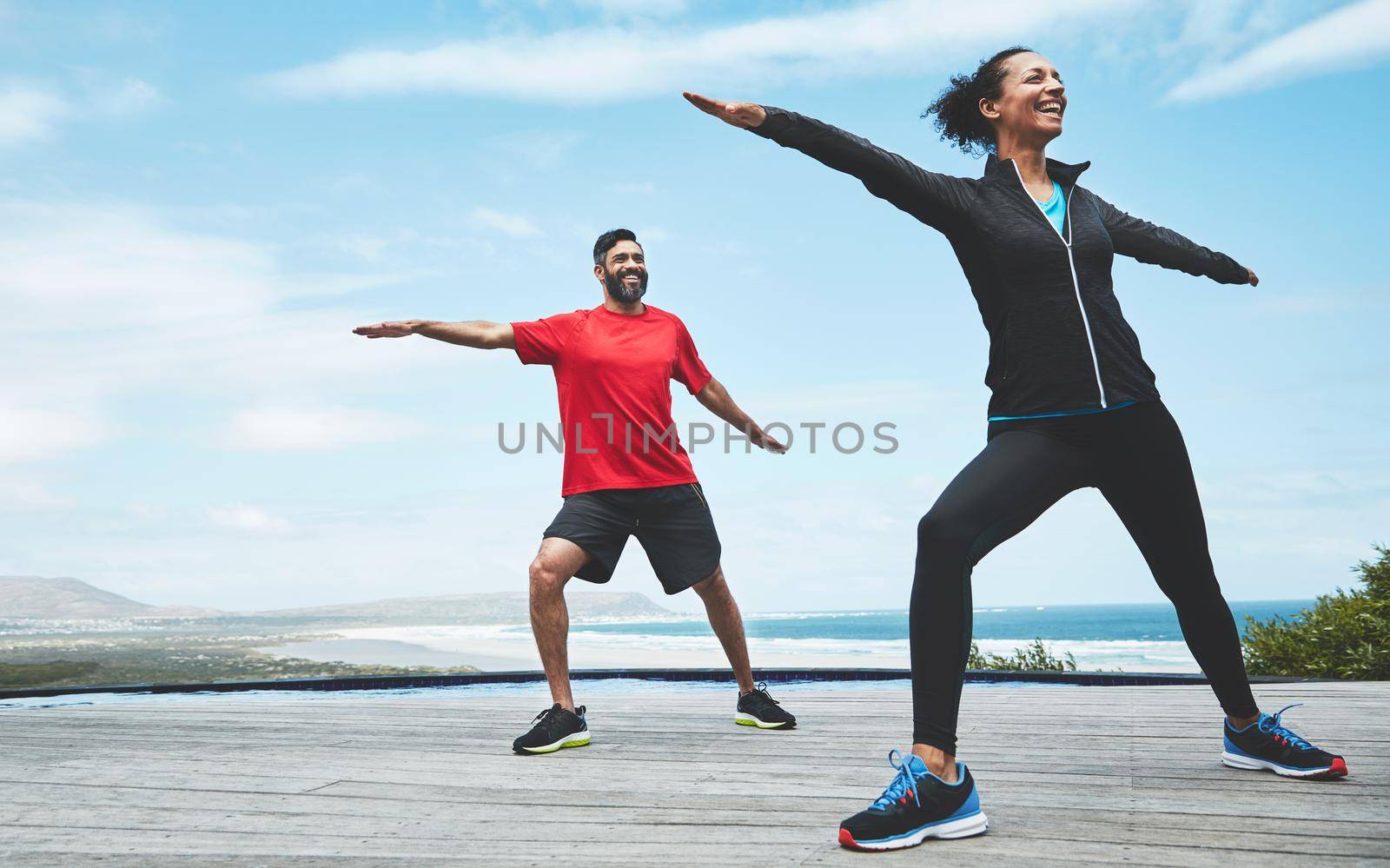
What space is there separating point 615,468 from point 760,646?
39.8 metres

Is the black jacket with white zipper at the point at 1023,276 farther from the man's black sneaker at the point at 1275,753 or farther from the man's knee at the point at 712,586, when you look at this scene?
the man's knee at the point at 712,586

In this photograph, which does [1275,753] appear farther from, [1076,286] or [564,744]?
[564,744]

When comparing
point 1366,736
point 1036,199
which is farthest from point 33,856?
point 1366,736

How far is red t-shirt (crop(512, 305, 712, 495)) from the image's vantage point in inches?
146

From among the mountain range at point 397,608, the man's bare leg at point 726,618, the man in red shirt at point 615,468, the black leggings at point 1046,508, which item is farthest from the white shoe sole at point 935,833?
the mountain range at point 397,608

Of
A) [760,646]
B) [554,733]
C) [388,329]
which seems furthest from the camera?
[760,646]

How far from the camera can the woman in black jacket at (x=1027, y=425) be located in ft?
7.02

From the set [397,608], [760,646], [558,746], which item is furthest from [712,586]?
[397,608]

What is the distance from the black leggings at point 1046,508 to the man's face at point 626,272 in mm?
1816

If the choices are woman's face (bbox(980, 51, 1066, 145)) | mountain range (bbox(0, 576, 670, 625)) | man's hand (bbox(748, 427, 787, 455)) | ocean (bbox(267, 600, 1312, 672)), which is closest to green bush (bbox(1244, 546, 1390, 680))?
man's hand (bbox(748, 427, 787, 455))

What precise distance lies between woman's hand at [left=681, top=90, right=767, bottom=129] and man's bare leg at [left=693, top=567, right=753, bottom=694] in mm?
1918

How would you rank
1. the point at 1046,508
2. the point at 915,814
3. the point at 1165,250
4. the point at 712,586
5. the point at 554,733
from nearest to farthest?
1. the point at 915,814
2. the point at 1046,508
3. the point at 1165,250
4. the point at 554,733
5. the point at 712,586

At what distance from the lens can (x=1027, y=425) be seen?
2.31 metres

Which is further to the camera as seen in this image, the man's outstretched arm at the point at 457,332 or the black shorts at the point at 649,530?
the black shorts at the point at 649,530
